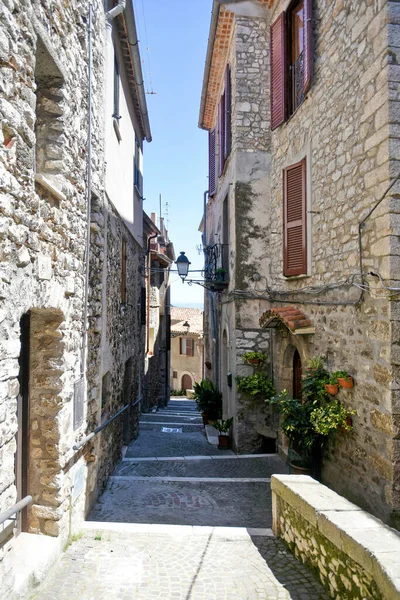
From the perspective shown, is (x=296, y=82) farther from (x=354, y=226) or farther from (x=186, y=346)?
(x=186, y=346)

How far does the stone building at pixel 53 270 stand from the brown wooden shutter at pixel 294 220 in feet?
10.2

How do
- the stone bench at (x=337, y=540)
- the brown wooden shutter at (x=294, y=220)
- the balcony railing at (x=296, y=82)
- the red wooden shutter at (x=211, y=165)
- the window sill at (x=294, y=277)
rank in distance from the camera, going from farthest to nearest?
the red wooden shutter at (x=211, y=165) < the balcony railing at (x=296, y=82) < the brown wooden shutter at (x=294, y=220) < the window sill at (x=294, y=277) < the stone bench at (x=337, y=540)

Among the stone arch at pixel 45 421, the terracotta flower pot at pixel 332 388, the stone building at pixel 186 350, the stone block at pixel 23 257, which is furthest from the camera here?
the stone building at pixel 186 350

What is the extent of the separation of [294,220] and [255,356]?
300 centimetres

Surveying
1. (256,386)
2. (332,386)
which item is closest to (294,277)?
(332,386)

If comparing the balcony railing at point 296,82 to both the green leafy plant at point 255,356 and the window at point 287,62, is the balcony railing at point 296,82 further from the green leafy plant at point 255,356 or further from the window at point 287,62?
the green leafy plant at point 255,356

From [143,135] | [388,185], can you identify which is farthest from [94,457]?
[143,135]

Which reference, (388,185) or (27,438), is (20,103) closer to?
(27,438)

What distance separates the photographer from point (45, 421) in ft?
14.5

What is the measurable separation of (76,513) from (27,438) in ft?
3.92

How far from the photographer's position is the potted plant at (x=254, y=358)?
9562mm

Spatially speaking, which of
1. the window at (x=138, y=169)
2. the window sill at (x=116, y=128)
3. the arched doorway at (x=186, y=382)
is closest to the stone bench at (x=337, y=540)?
the window sill at (x=116, y=128)

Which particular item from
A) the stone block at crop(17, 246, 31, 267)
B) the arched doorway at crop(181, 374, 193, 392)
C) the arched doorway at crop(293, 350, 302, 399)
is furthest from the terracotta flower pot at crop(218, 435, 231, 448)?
the arched doorway at crop(181, 374, 193, 392)

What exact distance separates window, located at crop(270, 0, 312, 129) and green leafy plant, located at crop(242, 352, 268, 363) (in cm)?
459
